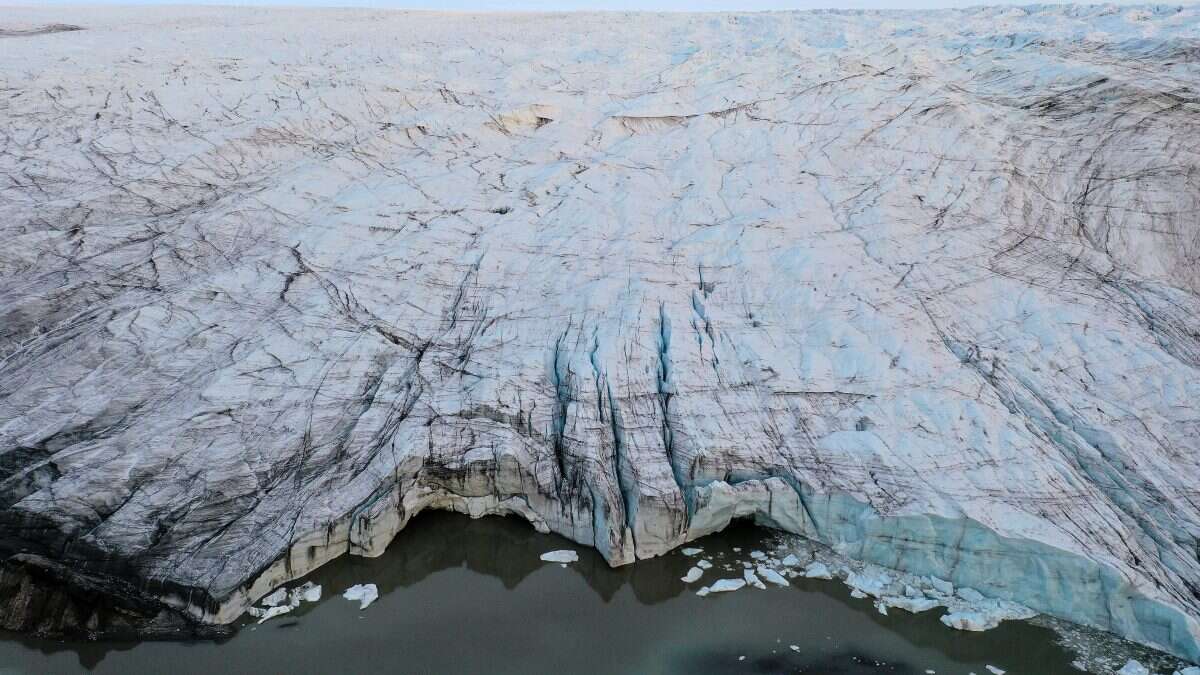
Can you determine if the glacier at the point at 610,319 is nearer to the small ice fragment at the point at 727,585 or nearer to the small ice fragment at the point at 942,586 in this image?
the small ice fragment at the point at 727,585

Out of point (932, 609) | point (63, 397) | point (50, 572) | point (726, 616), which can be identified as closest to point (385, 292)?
point (63, 397)

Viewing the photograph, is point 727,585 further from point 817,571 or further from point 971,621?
point 971,621

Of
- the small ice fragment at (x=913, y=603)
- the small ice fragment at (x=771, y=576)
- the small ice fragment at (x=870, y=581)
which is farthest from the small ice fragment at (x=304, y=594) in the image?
the small ice fragment at (x=913, y=603)

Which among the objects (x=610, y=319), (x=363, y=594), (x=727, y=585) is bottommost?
(x=363, y=594)

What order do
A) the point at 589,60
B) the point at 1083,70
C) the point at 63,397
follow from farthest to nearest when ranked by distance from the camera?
the point at 589,60
the point at 1083,70
the point at 63,397

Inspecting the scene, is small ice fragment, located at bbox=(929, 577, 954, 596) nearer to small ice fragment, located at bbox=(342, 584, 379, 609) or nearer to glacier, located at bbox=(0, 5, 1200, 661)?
glacier, located at bbox=(0, 5, 1200, 661)

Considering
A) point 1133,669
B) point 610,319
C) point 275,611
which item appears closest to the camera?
point 1133,669

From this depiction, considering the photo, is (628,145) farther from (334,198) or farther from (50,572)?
(50,572)

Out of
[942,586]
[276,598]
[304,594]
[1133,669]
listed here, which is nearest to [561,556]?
[304,594]
